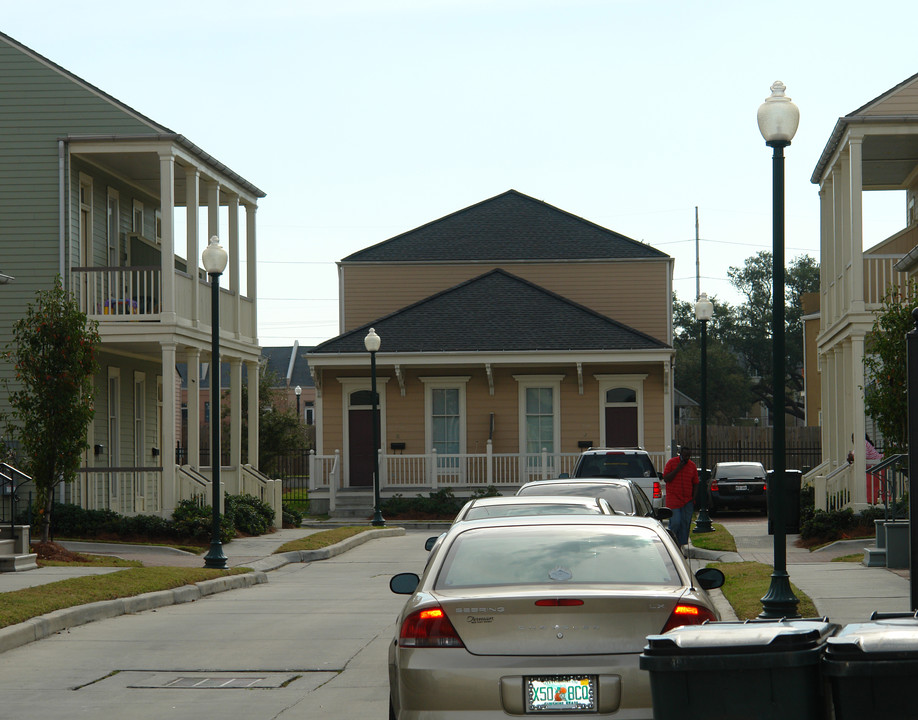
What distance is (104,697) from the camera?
9.45 meters

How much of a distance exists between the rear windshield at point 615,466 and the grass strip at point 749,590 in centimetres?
687

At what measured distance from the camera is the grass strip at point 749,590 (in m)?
12.6

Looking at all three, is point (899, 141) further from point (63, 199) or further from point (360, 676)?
point (360, 676)

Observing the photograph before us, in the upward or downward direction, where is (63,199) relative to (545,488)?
upward

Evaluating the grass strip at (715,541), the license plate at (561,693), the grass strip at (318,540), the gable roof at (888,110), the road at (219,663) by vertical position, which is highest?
the gable roof at (888,110)

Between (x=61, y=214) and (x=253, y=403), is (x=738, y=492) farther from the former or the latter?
(x=61, y=214)

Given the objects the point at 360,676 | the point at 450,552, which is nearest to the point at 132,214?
the point at 360,676

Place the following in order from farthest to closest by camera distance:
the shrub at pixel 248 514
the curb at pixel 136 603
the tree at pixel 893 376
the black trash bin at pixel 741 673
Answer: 1. the shrub at pixel 248 514
2. the tree at pixel 893 376
3. the curb at pixel 136 603
4. the black trash bin at pixel 741 673

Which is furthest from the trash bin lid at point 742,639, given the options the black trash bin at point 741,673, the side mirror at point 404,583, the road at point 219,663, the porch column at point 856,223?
the porch column at point 856,223

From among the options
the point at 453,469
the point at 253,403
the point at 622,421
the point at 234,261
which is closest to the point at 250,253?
the point at 234,261

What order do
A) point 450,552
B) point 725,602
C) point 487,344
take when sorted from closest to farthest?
point 450,552, point 725,602, point 487,344

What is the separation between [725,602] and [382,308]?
2844 centimetres

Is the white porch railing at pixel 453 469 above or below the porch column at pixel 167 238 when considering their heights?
below

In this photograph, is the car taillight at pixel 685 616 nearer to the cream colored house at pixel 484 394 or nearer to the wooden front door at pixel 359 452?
the cream colored house at pixel 484 394
